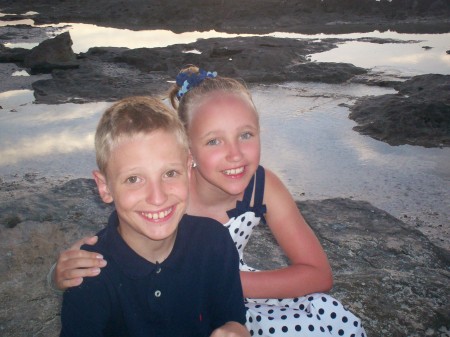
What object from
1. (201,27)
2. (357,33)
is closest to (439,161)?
(357,33)

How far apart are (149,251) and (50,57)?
378 inches

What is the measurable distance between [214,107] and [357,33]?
1360 cm

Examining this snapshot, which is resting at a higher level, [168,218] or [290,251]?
[168,218]

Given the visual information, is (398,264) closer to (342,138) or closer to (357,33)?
(342,138)

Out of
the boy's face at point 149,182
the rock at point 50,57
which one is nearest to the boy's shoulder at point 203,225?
the boy's face at point 149,182

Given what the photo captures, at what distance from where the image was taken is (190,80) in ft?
6.94

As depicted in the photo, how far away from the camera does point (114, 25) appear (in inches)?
723

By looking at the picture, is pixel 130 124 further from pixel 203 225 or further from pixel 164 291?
pixel 164 291

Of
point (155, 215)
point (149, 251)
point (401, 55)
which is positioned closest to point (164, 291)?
point (149, 251)

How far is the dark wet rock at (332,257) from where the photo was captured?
7.42ft

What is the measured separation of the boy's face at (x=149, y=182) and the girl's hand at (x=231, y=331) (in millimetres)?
360

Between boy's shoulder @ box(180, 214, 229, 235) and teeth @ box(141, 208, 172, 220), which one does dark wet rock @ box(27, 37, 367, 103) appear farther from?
teeth @ box(141, 208, 172, 220)

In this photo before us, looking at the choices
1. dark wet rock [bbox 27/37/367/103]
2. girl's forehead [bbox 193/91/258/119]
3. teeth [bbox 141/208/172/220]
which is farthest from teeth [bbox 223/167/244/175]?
dark wet rock [bbox 27/37/367/103]

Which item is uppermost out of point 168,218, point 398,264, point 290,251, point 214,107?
point 214,107
